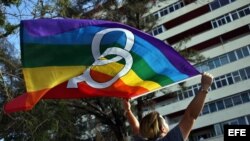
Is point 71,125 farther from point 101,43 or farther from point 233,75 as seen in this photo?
point 233,75

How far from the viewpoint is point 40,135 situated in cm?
1494

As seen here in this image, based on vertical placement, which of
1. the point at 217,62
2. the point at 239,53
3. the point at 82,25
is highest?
Result: the point at 239,53

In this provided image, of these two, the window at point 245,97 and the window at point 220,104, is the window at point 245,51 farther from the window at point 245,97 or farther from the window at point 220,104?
the window at point 220,104

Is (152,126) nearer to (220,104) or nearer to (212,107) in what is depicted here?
(220,104)

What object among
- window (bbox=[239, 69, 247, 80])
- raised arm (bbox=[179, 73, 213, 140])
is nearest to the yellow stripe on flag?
raised arm (bbox=[179, 73, 213, 140])

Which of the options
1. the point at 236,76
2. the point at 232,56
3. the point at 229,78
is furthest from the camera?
the point at 232,56

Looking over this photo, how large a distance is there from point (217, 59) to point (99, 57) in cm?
4675

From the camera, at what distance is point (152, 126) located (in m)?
3.74

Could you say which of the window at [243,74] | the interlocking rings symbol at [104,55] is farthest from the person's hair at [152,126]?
the window at [243,74]

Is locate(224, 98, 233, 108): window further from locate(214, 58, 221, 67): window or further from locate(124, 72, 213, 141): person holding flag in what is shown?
locate(124, 72, 213, 141): person holding flag

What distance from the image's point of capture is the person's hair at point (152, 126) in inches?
147

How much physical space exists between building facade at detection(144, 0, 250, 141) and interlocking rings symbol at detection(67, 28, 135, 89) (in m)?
39.6

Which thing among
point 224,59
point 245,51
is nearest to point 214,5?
point 224,59

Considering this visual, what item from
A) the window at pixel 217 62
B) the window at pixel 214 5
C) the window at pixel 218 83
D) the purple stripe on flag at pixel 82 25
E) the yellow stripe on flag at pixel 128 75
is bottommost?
the yellow stripe on flag at pixel 128 75
